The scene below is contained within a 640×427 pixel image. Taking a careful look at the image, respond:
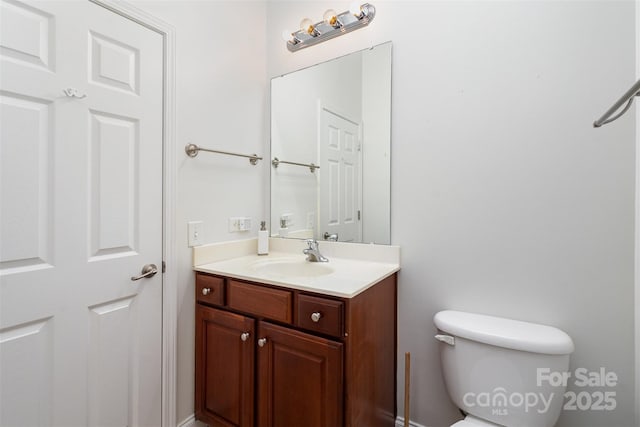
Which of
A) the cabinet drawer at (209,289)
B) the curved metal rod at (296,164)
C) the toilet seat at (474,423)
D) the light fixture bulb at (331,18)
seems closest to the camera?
the toilet seat at (474,423)

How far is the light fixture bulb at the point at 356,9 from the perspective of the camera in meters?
1.49

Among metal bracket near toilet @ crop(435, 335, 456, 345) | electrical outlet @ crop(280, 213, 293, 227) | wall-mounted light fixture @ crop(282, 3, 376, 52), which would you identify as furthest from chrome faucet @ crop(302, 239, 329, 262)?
wall-mounted light fixture @ crop(282, 3, 376, 52)

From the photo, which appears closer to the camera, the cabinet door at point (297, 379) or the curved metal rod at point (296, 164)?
the cabinet door at point (297, 379)

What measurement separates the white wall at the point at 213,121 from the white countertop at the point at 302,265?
90 mm

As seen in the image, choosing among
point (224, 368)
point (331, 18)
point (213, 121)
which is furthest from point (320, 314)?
point (331, 18)

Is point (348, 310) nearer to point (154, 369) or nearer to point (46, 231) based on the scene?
point (154, 369)

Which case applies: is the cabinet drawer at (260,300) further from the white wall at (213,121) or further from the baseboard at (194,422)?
the baseboard at (194,422)

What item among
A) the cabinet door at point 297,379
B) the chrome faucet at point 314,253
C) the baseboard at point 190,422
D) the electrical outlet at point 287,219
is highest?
the electrical outlet at point 287,219

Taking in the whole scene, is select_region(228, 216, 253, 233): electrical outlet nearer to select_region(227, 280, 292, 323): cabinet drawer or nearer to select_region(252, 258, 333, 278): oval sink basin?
select_region(252, 258, 333, 278): oval sink basin

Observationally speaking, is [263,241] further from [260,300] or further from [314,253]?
[260,300]

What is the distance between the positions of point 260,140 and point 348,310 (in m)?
1.31

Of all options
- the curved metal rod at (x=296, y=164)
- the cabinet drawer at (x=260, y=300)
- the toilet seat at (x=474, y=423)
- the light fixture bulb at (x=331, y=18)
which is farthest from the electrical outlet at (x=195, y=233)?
the toilet seat at (x=474, y=423)

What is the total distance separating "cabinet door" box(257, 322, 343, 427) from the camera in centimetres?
111

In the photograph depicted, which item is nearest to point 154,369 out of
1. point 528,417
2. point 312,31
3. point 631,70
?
point 528,417
